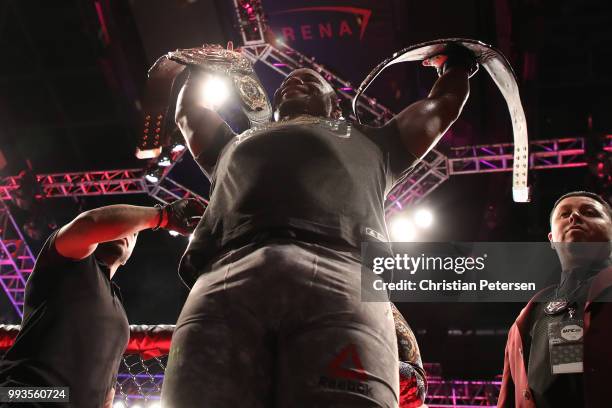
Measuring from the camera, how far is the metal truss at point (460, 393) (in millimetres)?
8898

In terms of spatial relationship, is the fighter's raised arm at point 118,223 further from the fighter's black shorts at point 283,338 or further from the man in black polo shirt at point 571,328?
the man in black polo shirt at point 571,328

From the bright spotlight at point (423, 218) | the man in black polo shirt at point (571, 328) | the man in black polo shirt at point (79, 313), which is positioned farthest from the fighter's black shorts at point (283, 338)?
the bright spotlight at point (423, 218)

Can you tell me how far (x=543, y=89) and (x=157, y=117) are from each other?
29.0ft

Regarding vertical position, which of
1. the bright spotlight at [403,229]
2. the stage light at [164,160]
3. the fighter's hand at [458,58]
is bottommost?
the bright spotlight at [403,229]

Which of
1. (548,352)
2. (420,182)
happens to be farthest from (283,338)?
(420,182)

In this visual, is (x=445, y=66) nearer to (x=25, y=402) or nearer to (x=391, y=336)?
(x=391, y=336)

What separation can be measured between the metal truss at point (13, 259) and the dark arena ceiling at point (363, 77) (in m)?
0.31

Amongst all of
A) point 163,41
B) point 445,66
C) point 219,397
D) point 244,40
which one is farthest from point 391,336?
point 163,41

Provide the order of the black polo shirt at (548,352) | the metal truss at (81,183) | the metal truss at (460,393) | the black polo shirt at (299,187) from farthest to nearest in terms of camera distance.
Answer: the metal truss at (81,183), the metal truss at (460,393), the black polo shirt at (548,352), the black polo shirt at (299,187)

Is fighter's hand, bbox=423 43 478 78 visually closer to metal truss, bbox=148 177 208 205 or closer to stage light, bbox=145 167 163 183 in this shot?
metal truss, bbox=148 177 208 205

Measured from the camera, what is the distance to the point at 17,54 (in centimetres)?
1064

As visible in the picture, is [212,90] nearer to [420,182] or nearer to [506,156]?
[420,182]

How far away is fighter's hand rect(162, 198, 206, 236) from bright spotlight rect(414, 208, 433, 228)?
294 inches

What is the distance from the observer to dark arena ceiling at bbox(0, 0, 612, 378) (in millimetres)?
8945
